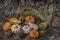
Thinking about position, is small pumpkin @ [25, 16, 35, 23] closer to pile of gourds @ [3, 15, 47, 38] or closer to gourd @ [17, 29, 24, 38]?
pile of gourds @ [3, 15, 47, 38]

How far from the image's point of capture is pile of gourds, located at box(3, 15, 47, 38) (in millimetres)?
4023

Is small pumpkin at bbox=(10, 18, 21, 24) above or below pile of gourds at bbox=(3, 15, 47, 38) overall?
above

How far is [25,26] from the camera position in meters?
4.12

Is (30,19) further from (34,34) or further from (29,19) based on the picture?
(34,34)

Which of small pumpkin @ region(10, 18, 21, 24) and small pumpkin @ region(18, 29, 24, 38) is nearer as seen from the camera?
small pumpkin @ region(18, 29, 24, 38)

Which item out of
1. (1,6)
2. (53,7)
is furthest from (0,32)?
(53,7)

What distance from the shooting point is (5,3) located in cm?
464

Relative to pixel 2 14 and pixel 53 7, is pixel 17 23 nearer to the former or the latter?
pixel 2 14

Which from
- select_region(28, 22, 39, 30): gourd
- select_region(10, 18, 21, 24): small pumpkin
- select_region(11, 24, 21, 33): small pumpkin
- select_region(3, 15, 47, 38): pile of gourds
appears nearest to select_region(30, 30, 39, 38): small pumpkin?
select_region(3, 15, 47, 38): pile of gourds

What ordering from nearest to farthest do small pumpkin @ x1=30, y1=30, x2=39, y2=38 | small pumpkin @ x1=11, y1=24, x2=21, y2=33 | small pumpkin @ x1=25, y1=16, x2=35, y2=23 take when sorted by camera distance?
small pumpkin @ x1=30, y1=30, x2=39, y2=38, small pumpkin @ x1=11, y1=24, x2=21, y2=33, small pumpkin @ x1=25, y1=16, x2=35, y2=23

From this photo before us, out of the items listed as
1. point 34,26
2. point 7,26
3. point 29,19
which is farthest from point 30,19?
point 7,26

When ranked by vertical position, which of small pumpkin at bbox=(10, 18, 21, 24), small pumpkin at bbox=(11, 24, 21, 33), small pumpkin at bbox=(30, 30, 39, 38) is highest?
small pumpkin at bbox=(10, 18, 21, 24)

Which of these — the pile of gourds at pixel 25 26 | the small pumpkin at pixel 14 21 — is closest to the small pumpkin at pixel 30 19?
the pile of gourds at pixel 25 26

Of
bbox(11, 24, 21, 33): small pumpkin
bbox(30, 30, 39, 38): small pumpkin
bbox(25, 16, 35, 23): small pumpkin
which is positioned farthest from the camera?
bbox(25, 16, 35, 23): small pumpkin
